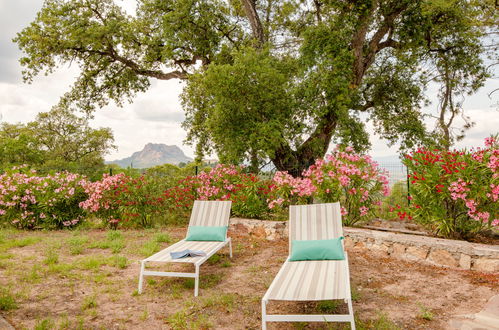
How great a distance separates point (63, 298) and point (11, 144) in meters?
23.8

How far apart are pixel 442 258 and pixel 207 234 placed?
391 cm

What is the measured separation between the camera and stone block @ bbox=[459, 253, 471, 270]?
16.9 feet

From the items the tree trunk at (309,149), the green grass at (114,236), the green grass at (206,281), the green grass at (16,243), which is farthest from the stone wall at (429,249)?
the green grass at (16,243)

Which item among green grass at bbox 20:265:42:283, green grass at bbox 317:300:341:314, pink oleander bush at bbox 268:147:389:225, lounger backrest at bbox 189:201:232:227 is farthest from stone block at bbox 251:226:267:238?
green grass at bbox 20:265:42:283

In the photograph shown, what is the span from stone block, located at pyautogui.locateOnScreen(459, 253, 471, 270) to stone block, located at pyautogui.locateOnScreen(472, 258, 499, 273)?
7 cm

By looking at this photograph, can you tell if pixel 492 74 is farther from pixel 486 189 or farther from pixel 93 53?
pixel 93 53

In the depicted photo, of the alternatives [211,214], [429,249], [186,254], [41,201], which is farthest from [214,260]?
[41,201]

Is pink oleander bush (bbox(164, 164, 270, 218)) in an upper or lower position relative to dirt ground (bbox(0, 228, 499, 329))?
upper

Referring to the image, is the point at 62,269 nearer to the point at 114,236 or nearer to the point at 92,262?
the point at 92,262

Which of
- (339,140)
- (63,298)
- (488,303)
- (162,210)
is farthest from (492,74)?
(63,298)

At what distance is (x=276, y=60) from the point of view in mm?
11547

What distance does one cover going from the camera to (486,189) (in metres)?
5.29

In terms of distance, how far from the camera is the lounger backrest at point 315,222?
4.89 metres

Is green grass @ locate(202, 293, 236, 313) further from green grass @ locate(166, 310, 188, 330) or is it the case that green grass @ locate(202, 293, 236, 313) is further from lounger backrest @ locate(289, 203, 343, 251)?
lounger backrest @ locate(289, 203, 343, 251)
